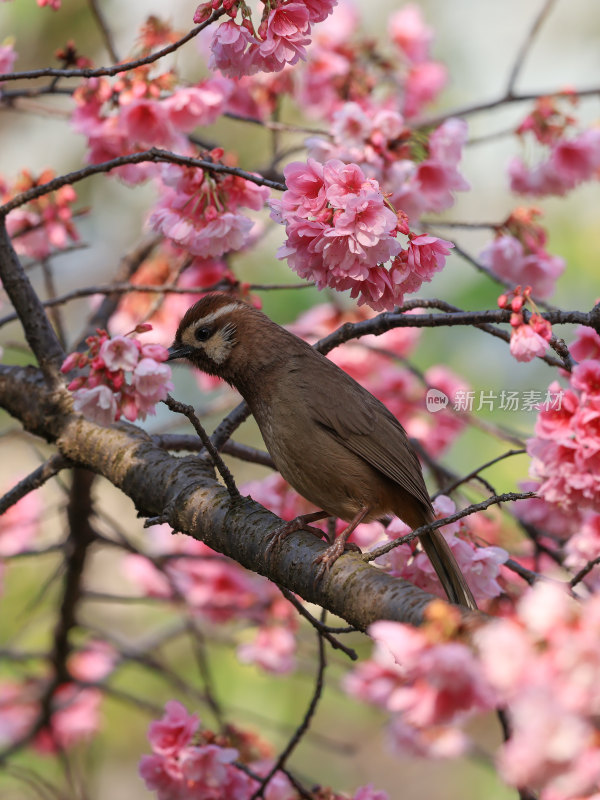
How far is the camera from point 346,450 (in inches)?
123

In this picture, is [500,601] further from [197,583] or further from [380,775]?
[380,775]

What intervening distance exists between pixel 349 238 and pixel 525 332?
49cm

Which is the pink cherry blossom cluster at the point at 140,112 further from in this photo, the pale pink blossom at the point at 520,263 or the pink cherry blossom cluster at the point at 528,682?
the pink cherry blossom cluster at the point at 528,682

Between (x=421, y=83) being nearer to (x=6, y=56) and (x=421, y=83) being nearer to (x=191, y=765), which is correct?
(x=6, y=56)

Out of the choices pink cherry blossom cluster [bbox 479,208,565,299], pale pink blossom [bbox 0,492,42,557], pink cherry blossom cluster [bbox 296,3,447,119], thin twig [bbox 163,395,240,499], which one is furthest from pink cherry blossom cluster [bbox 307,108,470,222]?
pale pink blossom [bbox 0,492,42,557]

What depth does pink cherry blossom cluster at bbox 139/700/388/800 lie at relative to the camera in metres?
2.73

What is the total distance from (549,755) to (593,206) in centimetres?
684

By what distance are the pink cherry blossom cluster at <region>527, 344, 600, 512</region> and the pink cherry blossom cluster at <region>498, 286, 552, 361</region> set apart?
410 millimetres

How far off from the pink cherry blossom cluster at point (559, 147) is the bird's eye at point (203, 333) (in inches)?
69.8

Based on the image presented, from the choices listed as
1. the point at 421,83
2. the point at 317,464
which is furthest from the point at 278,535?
the point at 421,83

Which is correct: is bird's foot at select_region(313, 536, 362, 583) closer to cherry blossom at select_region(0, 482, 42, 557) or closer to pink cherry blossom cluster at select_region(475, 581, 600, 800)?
pink cherry blossom cluster at select_region(475, 581, 600, 800)

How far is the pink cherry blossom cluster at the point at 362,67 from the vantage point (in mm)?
4793

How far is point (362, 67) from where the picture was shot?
4.95 m

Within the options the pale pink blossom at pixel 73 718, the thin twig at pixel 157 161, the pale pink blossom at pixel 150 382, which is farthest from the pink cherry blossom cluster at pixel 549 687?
the pale pink blossom at pixel 73 718
